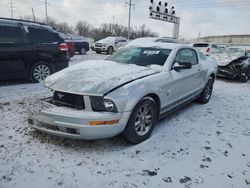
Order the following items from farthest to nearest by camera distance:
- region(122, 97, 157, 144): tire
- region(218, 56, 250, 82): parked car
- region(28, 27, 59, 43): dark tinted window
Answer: region(218, 56, 250, 82): parked car, region(28, 27, 59, 43): dark tinted window, region(122, 97, 157, 144): tire

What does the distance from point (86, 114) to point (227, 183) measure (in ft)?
6.16

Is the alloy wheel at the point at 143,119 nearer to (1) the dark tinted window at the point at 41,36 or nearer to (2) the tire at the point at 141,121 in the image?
(2) the tire at the point at 141,121

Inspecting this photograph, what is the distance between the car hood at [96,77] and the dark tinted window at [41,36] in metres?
3.21

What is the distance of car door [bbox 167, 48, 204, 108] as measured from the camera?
397cm

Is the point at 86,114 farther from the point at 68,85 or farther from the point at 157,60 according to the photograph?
the point at 157,60

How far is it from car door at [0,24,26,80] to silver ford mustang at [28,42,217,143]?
3.03 meters

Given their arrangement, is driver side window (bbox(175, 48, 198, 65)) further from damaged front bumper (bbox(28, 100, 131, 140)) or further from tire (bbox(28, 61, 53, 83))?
tire (bbox(28, 61, 53, 83))

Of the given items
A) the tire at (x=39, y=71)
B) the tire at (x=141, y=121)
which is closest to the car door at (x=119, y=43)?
the tire at (x=39, y=71)

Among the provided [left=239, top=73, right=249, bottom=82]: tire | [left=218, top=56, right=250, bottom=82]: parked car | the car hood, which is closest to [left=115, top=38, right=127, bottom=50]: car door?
[left=218, top=56, right=250, bottom=82]: parked car

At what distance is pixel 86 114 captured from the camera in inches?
112

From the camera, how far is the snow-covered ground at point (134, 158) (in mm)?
2568

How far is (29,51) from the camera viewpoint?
624 centimetres

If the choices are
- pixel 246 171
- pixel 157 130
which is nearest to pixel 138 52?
pixel 157 130

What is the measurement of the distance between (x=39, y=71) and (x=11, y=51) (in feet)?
3.22
